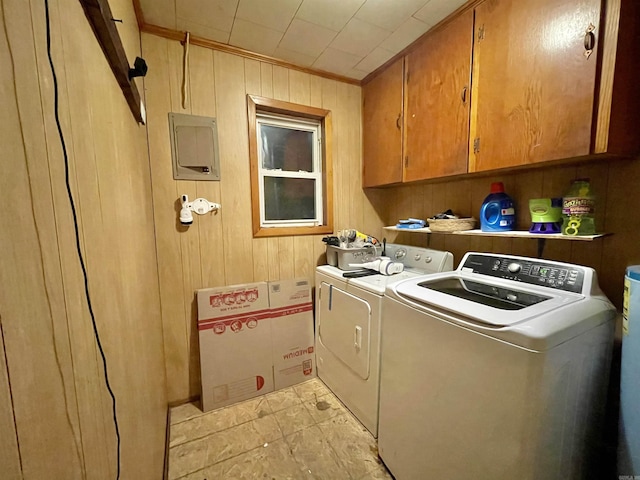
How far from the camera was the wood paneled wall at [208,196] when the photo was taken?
5.39 feet

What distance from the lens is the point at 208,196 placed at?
1.79 meters

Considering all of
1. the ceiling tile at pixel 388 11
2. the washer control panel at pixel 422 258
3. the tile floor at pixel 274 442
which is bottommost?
the tile floor at pixel 274 442

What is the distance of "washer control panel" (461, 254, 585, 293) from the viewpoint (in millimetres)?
1064

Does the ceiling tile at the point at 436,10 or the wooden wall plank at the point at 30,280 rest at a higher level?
the ceiling tile at the point at 436,10

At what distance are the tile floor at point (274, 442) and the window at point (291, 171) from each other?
124 cm

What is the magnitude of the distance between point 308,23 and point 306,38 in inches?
5.5

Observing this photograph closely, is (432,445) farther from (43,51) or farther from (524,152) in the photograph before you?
(43,51)

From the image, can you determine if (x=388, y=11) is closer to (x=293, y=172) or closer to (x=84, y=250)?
(x=293, y=172)

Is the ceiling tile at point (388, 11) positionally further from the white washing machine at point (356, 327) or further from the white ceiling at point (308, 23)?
the white washing machine at point (356, 327)

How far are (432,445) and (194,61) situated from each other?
8.04ft

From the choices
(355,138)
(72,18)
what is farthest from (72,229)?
(355,138)

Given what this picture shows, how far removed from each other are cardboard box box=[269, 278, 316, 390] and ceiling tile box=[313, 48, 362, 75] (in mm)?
1682

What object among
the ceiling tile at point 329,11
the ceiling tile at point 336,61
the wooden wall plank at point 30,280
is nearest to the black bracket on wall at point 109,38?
the wooden wall plank at point 30,280

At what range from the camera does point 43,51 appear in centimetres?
42
